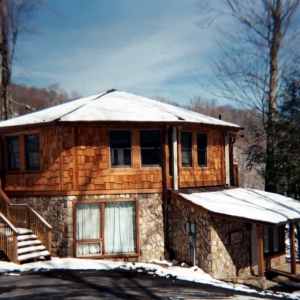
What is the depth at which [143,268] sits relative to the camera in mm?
11906

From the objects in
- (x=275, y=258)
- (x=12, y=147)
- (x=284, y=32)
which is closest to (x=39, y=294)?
(x=12, y=147)

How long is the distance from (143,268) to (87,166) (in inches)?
140

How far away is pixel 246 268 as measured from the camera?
12969 millimetres

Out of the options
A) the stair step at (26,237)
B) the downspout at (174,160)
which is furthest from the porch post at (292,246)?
the stair step at (26,237)

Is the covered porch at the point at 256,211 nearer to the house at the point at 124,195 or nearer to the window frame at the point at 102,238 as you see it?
the house at the point at 124,195

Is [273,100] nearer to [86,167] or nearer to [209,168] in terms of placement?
[209,168]

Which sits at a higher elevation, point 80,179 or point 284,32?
point 284,32

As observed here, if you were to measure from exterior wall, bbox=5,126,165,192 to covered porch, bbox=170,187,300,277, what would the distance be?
49.8 inches

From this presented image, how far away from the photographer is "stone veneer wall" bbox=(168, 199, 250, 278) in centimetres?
1181

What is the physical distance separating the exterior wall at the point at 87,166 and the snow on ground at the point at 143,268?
2.22 meters

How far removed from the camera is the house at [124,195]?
40.7 ft

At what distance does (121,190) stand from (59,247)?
263 cm

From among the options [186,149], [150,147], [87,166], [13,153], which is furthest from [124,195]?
[13,153]

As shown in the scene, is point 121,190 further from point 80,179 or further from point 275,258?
point 275,258
